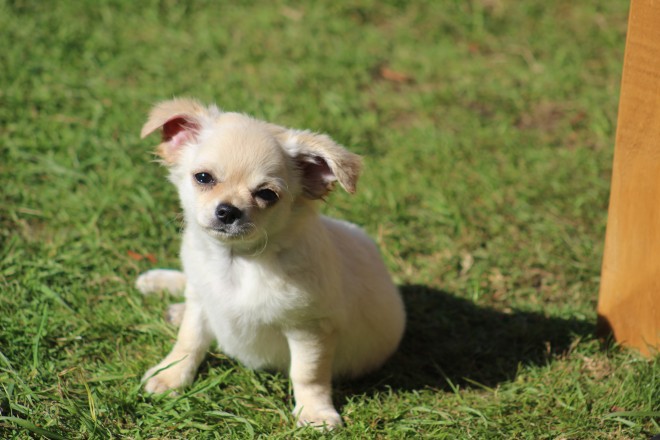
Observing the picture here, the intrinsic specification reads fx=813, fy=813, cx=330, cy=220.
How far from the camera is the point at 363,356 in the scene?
3.71 meters

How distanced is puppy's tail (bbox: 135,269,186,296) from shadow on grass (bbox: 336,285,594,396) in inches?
38.5

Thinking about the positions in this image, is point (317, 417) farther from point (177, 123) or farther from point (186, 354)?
point (177, 123)

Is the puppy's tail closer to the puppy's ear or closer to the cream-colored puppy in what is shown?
the cream-colored puppy

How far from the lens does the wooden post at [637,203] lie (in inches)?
131

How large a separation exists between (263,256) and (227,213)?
0.34 metres

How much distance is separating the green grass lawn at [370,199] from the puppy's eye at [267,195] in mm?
909

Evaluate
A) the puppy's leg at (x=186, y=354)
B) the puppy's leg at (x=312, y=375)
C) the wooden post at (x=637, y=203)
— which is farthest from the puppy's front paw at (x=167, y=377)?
the wooden post at (x=637, y=203)

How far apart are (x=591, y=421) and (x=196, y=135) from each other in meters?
2.01

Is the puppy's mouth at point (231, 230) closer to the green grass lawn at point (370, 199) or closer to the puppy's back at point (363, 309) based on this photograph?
the puppy's back at point (363, 309)

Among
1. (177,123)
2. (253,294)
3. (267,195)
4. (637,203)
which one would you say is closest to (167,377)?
(253,294)

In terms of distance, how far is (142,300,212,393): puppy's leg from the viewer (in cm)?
347

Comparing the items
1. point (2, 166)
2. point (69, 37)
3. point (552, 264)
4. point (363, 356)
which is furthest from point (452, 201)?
point (69, 37)

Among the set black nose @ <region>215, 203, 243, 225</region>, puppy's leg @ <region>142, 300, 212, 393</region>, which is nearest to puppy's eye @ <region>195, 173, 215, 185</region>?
black nose @ <region>215, 203, 243, 225</region>

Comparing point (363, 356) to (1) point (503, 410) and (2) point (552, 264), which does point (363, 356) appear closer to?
(1) point (503, 410)
